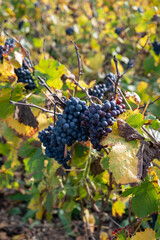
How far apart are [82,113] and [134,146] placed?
0.70 feet

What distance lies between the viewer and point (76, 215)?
8.14ft

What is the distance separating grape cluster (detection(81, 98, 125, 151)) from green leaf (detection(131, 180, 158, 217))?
0.90ft

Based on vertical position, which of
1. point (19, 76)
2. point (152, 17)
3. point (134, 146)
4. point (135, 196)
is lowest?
point (135, 196)

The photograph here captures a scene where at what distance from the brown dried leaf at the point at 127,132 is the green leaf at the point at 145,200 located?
9.4 inches

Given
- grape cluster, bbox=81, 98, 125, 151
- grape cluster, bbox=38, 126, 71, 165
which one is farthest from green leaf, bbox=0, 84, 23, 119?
grape cluster, bbox=81, 98, 125, 151

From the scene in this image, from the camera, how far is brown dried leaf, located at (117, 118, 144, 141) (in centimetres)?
83

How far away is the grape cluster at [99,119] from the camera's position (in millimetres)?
832

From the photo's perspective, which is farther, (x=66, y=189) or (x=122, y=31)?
(x=122, y=31)

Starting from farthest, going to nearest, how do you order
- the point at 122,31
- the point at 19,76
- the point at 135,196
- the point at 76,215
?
1. the point at 122,31
2. the point at 76,215
3. the point at 19,76
4. the point at 135,196

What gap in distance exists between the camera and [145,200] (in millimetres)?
962

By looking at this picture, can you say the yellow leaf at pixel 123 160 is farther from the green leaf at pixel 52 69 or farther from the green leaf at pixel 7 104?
the green leaf at pixel 7 104

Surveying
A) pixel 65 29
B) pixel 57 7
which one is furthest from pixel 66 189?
pixel 57 7

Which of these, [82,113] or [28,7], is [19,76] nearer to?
[82,113]

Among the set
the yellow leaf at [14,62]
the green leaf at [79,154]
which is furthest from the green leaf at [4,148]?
the yellow leaf at [14,62]
